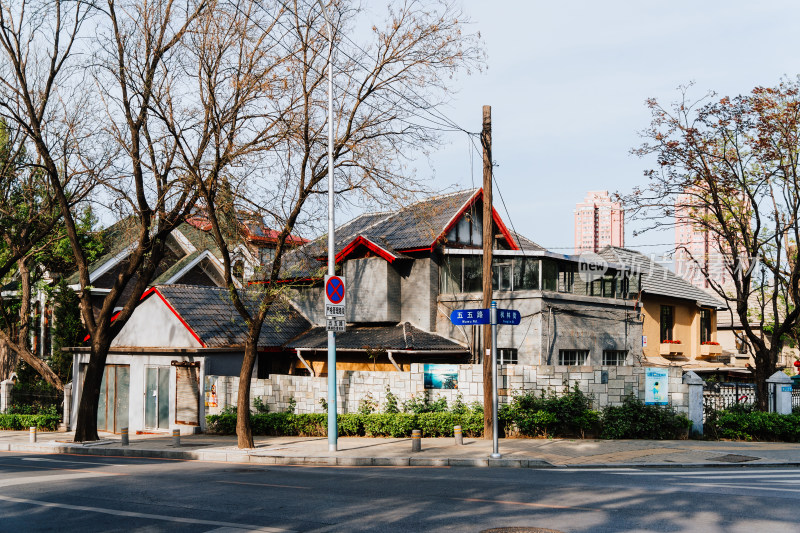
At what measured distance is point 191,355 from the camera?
26438 millimetres

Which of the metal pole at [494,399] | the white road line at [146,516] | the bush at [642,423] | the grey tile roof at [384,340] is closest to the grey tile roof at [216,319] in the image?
the grey tile roof at [384,340]

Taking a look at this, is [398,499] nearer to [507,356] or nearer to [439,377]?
[439,377]

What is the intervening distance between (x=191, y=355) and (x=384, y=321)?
7.14m


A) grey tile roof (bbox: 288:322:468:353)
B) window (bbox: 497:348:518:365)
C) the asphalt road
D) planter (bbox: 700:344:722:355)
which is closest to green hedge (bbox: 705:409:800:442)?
the asphalt road

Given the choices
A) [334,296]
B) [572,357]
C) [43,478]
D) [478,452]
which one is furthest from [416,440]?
[572,357]

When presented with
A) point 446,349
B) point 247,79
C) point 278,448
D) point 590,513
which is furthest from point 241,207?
point 590,513

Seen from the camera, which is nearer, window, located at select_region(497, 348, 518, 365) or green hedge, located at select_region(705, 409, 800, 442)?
green hedge, located at select_region(705, 409, 800, 442)

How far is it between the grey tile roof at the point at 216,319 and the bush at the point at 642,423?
11.4 meters

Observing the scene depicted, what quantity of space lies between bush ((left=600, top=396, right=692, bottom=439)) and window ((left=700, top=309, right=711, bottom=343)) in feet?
78.0

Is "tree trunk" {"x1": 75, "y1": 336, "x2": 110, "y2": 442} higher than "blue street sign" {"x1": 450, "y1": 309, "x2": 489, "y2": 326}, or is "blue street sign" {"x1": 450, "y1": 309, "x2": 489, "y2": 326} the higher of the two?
"blue street sign" {"x1": 450, "y1": 309, "x2": 489, "y2": 326}

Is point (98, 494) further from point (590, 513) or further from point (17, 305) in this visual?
point (17, 305)

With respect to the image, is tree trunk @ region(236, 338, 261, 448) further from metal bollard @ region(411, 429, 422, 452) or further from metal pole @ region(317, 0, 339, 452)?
metal bollard @ region(411, 429, 422, 452)

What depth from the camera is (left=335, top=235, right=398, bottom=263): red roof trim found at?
2816cm

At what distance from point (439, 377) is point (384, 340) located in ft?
15.0
